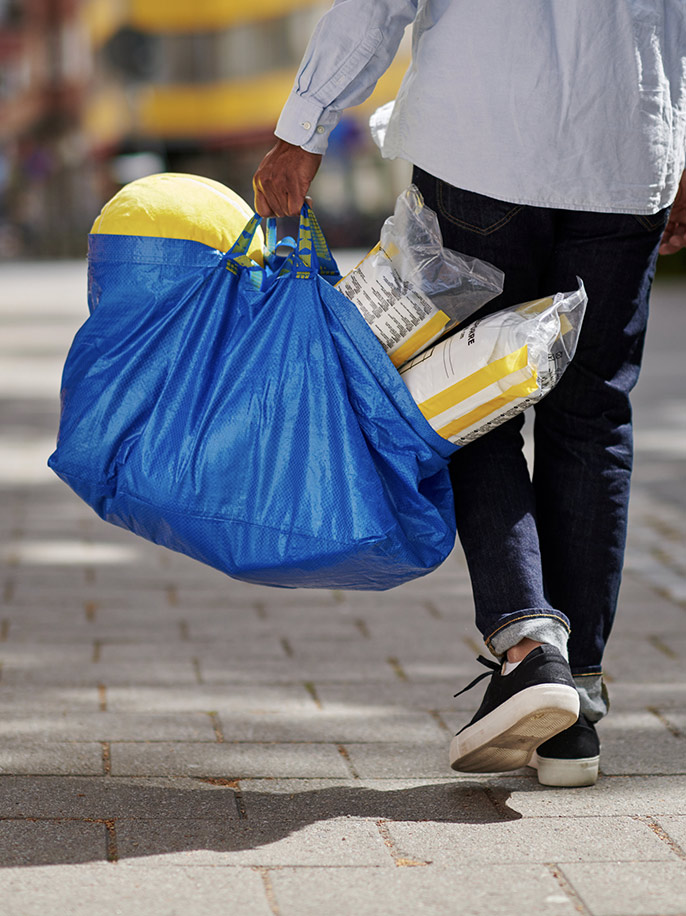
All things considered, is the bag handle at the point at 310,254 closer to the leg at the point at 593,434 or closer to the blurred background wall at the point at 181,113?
the leg at the point at 593,434

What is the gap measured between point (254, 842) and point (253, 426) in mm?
706

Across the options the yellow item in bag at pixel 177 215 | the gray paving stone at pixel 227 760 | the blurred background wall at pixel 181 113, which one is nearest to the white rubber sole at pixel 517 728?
the gray paving stone at pixel 227 760

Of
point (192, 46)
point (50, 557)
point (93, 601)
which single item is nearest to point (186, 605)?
point (93, 601)

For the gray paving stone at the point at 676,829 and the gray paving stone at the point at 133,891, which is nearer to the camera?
the gray paving stone at the point at 133,891

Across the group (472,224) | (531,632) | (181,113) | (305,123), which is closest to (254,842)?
(531,632)

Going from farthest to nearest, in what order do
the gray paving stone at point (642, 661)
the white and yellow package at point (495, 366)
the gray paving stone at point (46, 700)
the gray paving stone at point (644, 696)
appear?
1. the gray paving stone at point (642, 661)
2. the gray paving stone at point (644, 696)
3. the gray paving stone at point (46, 700)
4. the white and yellow package at point (495, 366)

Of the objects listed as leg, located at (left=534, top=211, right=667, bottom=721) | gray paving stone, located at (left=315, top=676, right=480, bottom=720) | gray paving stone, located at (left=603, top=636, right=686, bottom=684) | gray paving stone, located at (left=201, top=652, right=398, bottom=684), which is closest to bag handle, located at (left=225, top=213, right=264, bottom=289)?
leg, located at (left=534, top=211, right=667, bottom=721)

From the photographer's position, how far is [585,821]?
2389 millimetres

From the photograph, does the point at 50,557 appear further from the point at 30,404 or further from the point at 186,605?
the point at 30,404

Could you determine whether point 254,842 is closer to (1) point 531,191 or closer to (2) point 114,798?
(2) point 114,798

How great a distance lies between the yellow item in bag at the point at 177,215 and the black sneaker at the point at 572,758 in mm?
1083

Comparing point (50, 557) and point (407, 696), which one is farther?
point (50, 557)

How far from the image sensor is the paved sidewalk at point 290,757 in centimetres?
208

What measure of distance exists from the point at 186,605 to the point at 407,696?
113 cm
